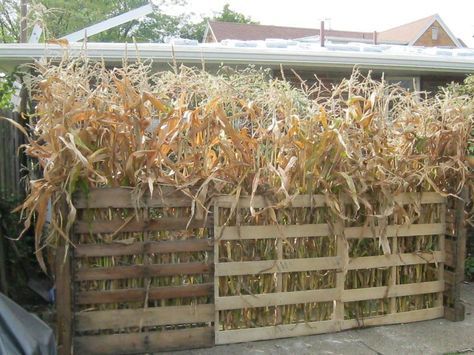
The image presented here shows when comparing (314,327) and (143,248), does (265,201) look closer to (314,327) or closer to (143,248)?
(143,248)

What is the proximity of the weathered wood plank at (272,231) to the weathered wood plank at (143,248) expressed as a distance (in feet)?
0.55

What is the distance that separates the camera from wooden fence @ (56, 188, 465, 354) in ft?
13.4

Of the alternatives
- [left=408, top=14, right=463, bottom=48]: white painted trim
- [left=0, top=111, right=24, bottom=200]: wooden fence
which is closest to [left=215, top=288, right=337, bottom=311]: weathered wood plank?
[left=0, top=111, right=24, bottom=200]: wooden fence

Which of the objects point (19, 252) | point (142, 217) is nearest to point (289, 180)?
point (142, 217)

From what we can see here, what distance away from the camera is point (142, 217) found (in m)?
4.10

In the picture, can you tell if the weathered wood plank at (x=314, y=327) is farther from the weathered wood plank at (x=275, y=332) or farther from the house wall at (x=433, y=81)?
the house wall at (x=433, y=81)

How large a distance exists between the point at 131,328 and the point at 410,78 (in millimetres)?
7527

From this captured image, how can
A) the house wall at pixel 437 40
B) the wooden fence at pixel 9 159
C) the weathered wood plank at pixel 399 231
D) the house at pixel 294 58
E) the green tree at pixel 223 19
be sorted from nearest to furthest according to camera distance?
the weathered wood plank at pixel 399 231 → the wooden fence at pixel 9 159 → the house at pixel 294 58 → the house wall at pixel 437 40 → the green tree at pixel 223 19

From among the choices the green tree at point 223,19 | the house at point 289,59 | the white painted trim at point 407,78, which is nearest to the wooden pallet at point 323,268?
the house at point 289,59

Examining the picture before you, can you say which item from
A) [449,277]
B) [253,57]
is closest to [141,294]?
[449,277]

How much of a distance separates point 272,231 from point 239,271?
1.44ft

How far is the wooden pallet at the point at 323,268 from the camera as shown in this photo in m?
4.35

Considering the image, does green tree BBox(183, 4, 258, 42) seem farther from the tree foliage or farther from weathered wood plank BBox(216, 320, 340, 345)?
weathered wood plank BBox(216, 320, 340, 345)

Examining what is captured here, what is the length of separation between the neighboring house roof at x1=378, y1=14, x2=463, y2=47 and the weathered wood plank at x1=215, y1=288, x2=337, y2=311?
31.7 metres
